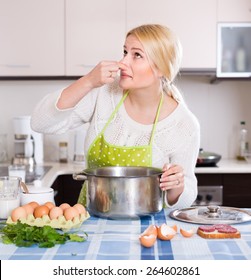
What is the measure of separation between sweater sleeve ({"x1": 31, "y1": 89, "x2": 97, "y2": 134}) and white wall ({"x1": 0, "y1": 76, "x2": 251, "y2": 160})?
5.09 ft

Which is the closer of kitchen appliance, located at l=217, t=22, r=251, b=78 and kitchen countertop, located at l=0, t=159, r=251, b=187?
kitchen countertop, located at l=0, t=159, r=251, b=187

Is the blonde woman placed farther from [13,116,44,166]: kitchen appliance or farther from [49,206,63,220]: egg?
[13,116,44,166]: kitchen appliance

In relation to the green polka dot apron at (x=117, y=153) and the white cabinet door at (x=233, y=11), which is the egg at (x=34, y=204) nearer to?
the green polka dot apron at (x=117, y=153)

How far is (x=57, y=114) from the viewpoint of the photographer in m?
1.87

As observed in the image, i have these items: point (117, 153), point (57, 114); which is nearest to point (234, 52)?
point (117, 153)

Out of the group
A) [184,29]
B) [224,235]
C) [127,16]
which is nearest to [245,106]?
[184,29]

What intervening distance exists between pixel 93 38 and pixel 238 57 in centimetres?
90

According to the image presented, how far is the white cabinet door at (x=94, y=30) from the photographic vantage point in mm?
3279

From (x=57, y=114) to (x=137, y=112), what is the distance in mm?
312

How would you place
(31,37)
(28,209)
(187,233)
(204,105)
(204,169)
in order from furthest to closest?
1. (204,105)
2. (31,37)
3. (204,169)
4. (28,209)
5. (187,233)

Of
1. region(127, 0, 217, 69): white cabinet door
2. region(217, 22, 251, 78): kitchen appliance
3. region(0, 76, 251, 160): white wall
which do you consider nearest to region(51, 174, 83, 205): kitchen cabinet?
region(0, 76, 251, 160): white wall

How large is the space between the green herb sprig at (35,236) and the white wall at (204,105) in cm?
225

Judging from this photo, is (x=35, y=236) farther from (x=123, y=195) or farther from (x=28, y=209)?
(x=123, y=195)

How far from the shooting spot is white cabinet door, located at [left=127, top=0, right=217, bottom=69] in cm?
328
